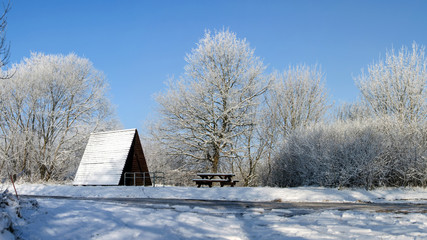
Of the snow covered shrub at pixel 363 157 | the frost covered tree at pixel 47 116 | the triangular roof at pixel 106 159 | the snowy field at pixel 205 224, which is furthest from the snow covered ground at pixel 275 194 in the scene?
the frost covered tree at pixel 47 116

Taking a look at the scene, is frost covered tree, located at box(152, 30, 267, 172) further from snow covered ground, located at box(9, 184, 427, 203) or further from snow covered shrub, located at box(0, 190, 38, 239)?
snow covered shrub, located at box(0, 190, 38, 239)

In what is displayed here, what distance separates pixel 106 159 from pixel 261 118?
1262 centimetres

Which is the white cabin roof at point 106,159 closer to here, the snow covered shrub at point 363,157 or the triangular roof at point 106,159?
the triangular roof at point 106,159

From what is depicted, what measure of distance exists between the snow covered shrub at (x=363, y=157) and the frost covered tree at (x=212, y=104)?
638 centimetres

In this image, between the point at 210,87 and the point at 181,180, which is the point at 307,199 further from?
the point at 181,180

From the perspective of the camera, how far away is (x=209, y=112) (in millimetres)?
27453

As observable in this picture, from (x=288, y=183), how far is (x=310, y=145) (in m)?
3.68

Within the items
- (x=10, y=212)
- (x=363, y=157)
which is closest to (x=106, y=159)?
(x=363, y=157)

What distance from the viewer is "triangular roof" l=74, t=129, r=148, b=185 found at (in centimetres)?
2366

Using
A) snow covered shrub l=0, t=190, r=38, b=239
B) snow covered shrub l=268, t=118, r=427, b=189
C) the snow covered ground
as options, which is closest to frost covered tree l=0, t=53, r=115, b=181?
the snow covered ground

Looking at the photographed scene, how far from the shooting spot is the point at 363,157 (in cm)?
1795

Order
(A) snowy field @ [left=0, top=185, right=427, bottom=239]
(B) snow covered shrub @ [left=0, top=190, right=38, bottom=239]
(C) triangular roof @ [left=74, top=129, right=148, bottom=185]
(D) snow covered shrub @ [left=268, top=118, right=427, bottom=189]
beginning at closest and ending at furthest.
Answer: (B) snow covered shrub @ [left=0, top=190, right=38, bottom=239]
(A) snowy field @ [left=0, top=185, right=427, bottom=239]
(D) snow covered shrub @ [left=268, top=118, right=427, bottom=189]
(C) triangular roof @ [left=74, top=129, right=148, bottom=185]

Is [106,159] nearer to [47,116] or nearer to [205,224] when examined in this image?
[47,116]

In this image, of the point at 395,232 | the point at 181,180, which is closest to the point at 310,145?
the point at 181,180
